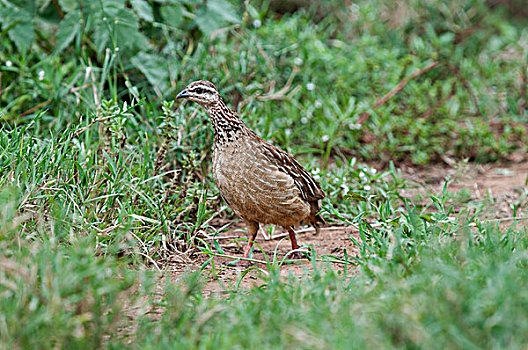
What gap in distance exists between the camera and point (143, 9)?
6.26 metres

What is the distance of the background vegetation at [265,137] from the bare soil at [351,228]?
0.15 metres

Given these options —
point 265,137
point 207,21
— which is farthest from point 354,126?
point 207,21

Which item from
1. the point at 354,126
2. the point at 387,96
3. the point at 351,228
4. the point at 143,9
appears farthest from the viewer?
the point at 387,96

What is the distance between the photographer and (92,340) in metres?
3.14

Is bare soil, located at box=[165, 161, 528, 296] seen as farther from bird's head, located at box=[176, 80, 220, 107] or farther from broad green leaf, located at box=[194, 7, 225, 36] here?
broad green leaf, located at box=[194, 7, 225, 36]

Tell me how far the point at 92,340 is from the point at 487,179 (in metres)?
4.79

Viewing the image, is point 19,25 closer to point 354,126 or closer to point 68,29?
Result: point 68,29

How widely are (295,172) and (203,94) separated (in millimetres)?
908

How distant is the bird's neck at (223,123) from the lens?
483cm

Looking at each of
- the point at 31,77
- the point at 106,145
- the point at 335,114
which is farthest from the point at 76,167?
the point at 335,114

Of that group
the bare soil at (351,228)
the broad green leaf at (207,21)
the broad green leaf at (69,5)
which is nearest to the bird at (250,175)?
the bare soil at (351,228)

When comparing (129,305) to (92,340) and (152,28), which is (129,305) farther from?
(152,28)

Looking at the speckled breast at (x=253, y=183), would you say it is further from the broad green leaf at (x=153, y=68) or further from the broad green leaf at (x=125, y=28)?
the broad green leaf at (x=125, y=28)

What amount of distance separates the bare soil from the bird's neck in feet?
2.58
